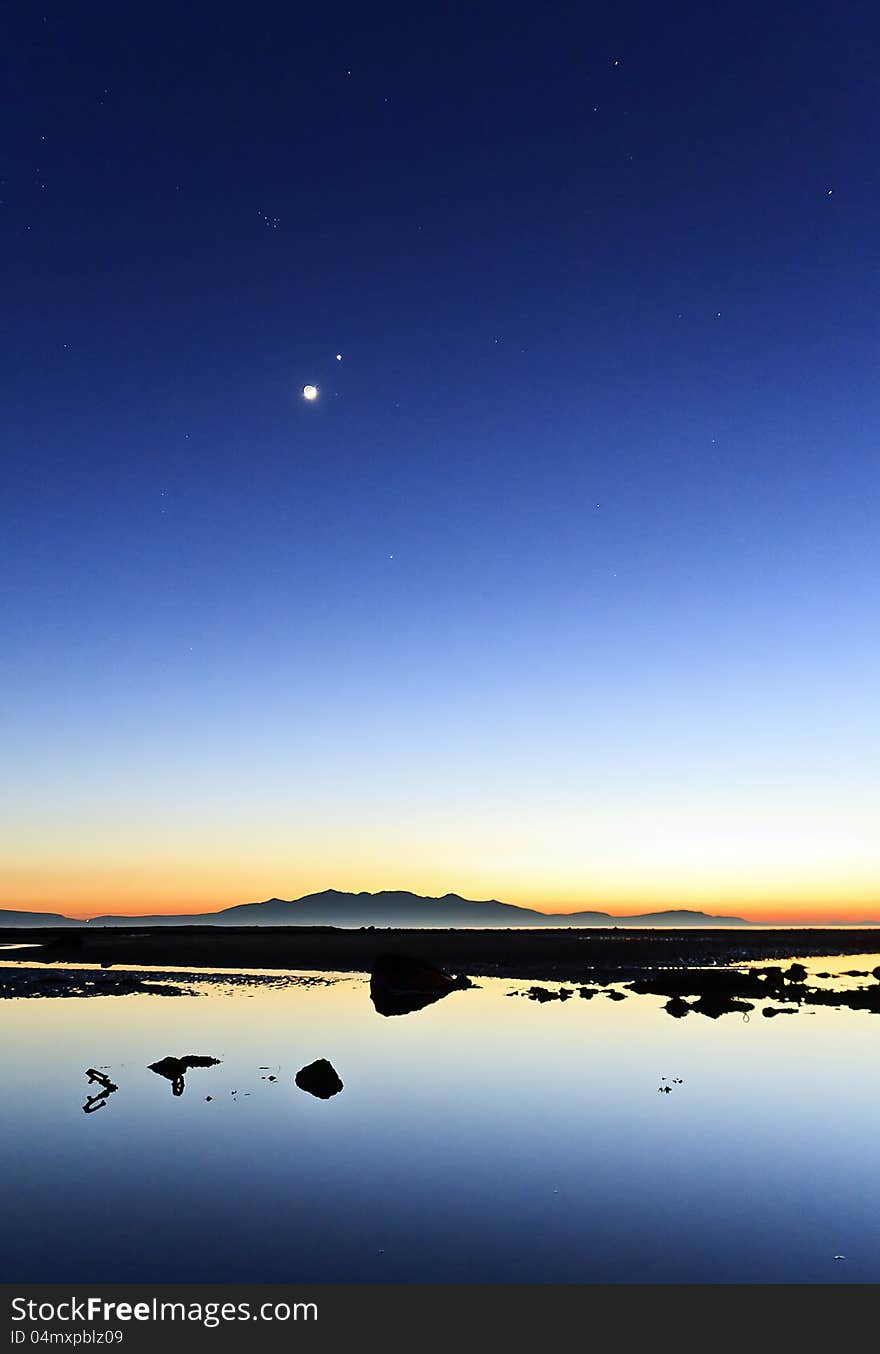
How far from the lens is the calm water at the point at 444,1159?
1346 centimetres

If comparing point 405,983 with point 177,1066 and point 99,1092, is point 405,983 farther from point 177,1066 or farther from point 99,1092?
point 99,1092

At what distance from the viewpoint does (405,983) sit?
165ft

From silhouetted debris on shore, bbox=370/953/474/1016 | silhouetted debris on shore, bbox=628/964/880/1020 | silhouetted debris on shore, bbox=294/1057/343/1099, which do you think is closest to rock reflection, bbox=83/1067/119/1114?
silhouetted debris on shore, bbox=294/1057/343/1099

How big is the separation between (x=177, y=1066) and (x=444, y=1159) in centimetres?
1060

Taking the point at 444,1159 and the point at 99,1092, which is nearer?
the point at 444,1159

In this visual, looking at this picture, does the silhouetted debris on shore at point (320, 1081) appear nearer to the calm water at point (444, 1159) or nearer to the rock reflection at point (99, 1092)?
the calm water at point (444, 1159)

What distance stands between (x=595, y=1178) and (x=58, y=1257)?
9.66 metres

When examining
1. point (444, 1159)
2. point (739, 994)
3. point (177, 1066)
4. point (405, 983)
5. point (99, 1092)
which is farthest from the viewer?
point (405, 983)

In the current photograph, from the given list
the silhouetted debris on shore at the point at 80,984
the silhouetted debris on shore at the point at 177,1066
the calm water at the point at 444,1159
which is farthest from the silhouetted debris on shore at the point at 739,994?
the silhouetted debris on shore at the point at 80,984

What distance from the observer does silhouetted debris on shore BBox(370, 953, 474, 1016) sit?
4838cm

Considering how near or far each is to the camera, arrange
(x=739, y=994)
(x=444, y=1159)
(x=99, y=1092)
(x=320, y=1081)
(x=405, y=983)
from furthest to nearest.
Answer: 1. (x=405, y=983)
2. (x=739, y=994)
3. (x=320, y=1081)
4. (x=99, y=1092)
5. (x=444, y=1159)

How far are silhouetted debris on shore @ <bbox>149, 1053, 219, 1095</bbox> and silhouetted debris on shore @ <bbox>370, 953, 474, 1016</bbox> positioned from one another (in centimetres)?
2037

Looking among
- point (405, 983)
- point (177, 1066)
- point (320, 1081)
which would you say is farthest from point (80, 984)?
point (320, 1081)

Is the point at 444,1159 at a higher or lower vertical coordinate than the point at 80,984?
higher
